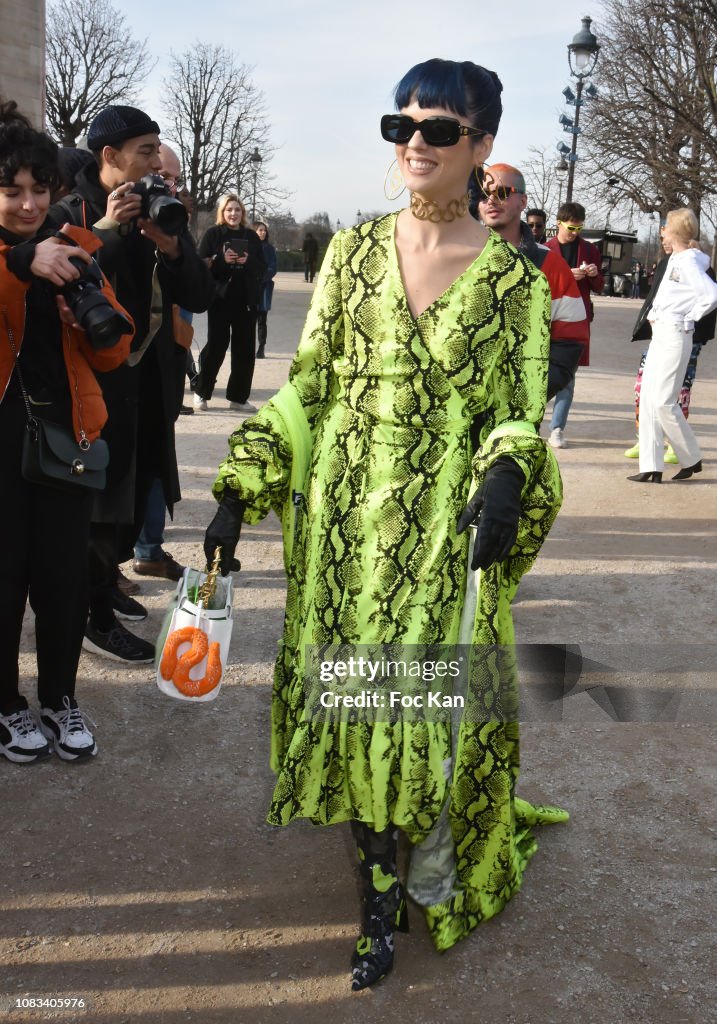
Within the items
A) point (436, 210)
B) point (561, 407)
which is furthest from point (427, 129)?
point (561, 407)

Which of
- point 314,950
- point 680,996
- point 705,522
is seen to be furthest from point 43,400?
point 705,522

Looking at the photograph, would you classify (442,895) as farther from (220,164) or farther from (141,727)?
(220,164)

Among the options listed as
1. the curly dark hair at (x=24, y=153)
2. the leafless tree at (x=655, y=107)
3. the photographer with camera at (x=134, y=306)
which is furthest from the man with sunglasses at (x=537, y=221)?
the leafless tree at (x=655, y=107)

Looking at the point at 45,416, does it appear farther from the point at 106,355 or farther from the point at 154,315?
the point at 154,315

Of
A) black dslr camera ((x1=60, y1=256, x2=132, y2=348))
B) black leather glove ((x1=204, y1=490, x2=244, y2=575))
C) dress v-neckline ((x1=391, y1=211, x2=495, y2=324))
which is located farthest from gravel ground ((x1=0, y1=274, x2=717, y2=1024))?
dress v-neckline ((x1=391, y1=211, x2=495, y2=324))

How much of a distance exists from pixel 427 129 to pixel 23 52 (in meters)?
17.0

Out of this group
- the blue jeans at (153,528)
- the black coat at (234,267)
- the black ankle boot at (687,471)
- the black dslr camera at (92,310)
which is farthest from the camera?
the black coat at (234,267)

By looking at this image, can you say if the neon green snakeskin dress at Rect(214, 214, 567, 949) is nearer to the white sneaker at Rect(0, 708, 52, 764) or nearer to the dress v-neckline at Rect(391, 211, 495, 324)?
the dress v-neckline at Rect(391, 211, 495, 324)

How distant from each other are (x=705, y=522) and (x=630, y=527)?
1.95 ft

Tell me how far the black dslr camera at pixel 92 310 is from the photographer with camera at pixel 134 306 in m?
0.46

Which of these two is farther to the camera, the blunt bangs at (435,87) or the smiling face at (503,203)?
the smiling face at (503,203)

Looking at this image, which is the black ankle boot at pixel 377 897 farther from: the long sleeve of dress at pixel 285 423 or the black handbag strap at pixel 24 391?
the black handbag strap at pixel 24 391

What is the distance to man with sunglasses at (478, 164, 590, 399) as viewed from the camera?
488cm

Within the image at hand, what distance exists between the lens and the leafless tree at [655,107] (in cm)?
3038
